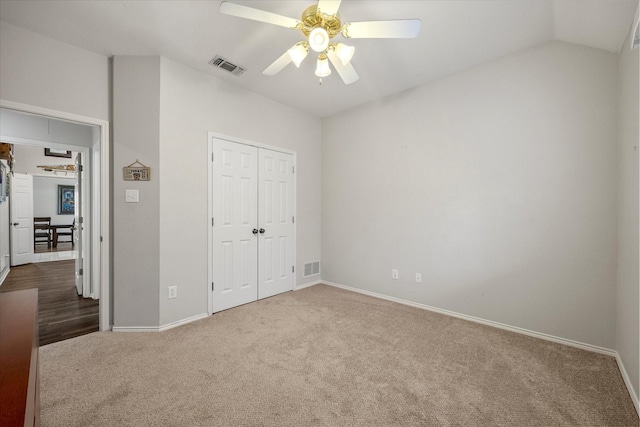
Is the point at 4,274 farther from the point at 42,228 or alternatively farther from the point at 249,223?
the point at 249,223

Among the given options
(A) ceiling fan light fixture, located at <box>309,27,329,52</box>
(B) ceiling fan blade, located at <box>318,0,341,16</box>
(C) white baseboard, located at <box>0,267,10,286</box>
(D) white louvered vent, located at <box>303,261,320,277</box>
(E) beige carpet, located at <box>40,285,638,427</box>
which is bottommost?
(E) beige carpet, located at <box>40,285,638,427</box>

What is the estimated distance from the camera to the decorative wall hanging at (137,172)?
2633 mm

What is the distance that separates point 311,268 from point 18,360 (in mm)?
3558

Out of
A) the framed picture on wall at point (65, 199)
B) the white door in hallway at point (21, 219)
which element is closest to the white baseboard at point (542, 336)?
the white door in hallway at point (21, 219)

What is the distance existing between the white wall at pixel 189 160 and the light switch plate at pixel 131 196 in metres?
0.23

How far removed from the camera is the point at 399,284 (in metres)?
3.47

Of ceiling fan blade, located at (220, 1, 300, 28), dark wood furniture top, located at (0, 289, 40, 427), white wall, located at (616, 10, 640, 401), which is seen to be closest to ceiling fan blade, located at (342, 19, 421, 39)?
ceiling fan blade, located at (220, 1, 300, 28)

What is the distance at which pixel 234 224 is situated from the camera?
330cm

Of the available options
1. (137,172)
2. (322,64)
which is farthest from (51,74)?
(322,64)

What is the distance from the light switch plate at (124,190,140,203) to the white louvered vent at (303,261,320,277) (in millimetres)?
2381

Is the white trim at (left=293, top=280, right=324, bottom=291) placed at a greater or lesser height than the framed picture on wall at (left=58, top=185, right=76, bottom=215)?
lesser

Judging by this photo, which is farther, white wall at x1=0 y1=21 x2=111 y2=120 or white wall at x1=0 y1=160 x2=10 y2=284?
white wall at x1=0 y1=160 x2=10 y2=284

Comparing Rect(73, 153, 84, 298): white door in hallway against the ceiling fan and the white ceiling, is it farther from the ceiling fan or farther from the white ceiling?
the ceiling fan

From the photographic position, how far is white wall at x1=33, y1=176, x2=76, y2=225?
9.07 metres
